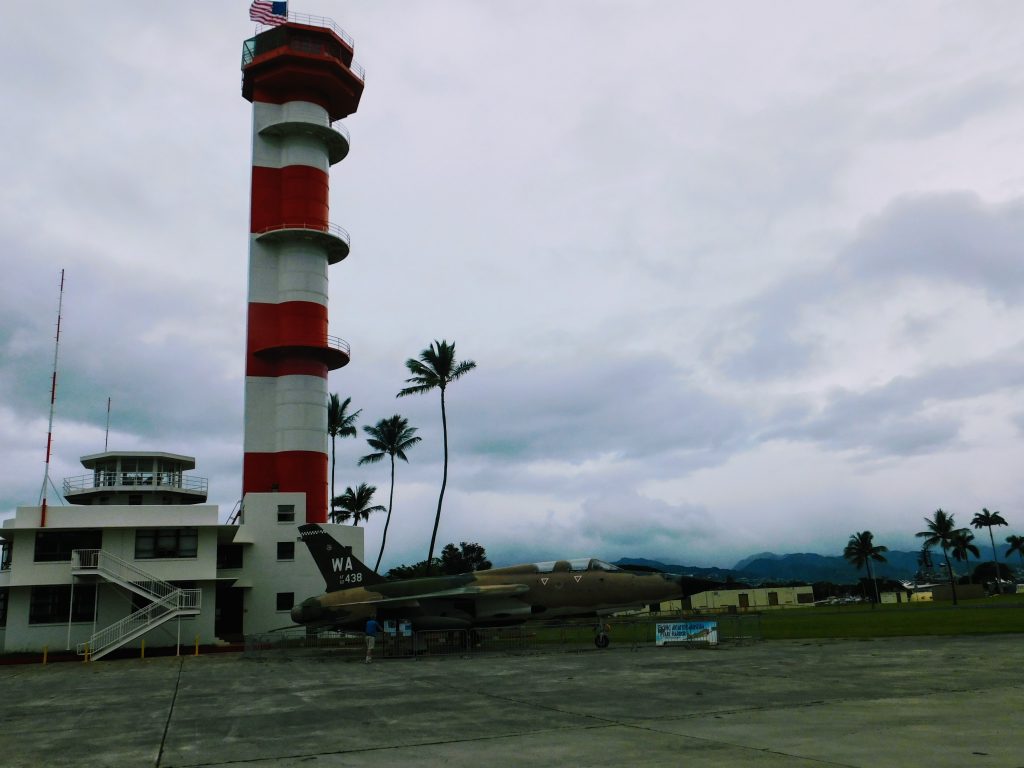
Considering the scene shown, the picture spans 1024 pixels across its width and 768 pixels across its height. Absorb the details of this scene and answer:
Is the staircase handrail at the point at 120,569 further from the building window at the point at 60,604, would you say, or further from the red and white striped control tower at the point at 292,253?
the red and white striped control tower at the point at 292,253

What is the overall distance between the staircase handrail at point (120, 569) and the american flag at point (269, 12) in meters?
34.2

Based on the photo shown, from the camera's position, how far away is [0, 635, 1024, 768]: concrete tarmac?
868 cm

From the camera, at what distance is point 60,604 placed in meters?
35.0

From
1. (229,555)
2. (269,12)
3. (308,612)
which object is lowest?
(308,612)

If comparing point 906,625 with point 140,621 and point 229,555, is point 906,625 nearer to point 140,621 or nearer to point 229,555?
point 229,555

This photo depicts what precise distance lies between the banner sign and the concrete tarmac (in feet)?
13.7

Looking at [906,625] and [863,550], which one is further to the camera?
[863,550]

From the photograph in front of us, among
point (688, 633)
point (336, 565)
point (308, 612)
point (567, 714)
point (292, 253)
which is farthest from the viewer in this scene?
point (292, 253)

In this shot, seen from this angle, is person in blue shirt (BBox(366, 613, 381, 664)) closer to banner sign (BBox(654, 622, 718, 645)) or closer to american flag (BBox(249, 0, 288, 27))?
banner sign (BBox(654, 622, 718, 645))

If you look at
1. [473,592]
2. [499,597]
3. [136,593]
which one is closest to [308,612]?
[473,592]

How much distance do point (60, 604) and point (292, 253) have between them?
22.5m

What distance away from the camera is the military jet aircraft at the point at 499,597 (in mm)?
27719

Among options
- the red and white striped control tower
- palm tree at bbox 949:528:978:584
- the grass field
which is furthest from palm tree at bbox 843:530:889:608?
the red and white striped control tower

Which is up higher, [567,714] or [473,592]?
[473,592]
